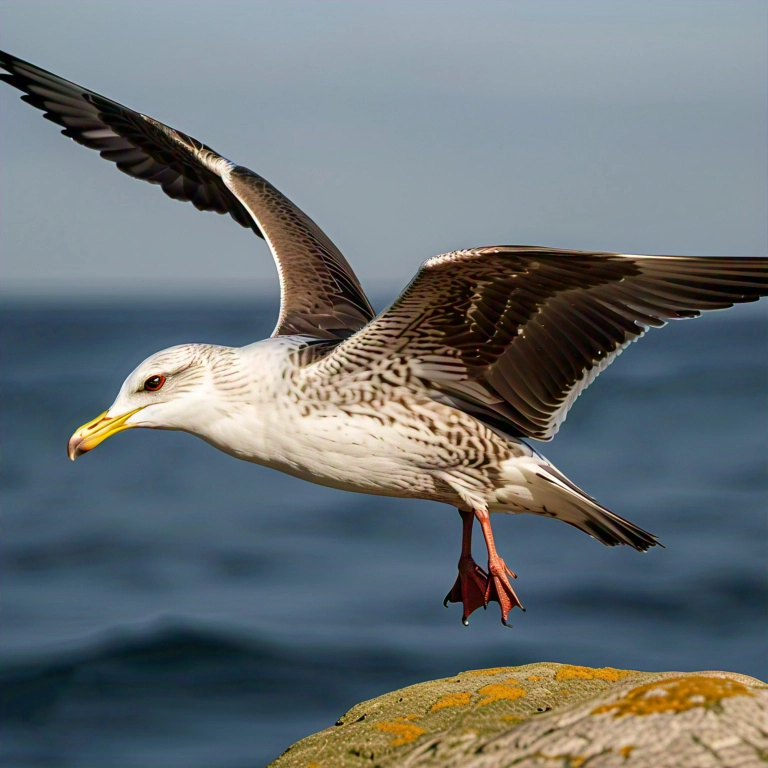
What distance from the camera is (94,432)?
6809 millimetres

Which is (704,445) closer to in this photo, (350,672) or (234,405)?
(350,672)

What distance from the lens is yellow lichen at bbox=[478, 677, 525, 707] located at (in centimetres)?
587

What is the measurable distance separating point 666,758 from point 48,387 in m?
55.5

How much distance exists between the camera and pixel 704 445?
145 feet

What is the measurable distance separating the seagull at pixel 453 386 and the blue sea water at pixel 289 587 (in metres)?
10.9

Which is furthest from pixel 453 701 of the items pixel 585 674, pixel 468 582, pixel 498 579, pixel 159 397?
pixel 159 397

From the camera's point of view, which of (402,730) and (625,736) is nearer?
(625,736)

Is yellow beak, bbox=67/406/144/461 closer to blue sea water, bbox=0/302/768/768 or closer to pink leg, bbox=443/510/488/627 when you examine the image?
pink leg, bbox=443/510/488/627

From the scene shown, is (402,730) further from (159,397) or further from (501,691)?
(159,397)

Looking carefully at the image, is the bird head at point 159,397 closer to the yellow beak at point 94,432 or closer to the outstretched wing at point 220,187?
the yellow beak at point 94,432

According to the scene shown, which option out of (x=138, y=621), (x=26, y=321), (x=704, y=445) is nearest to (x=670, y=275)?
(x=138, y=621)

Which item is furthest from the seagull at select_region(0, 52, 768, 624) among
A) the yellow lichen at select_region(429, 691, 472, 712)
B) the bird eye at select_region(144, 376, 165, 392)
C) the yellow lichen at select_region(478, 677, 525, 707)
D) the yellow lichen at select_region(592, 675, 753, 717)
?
the yellow lichen at select_region(592, 675, 753, 717)

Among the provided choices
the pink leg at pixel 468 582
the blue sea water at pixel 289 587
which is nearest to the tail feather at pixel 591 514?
the pink leg at pixel 468 582

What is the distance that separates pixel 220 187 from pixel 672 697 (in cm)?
686
